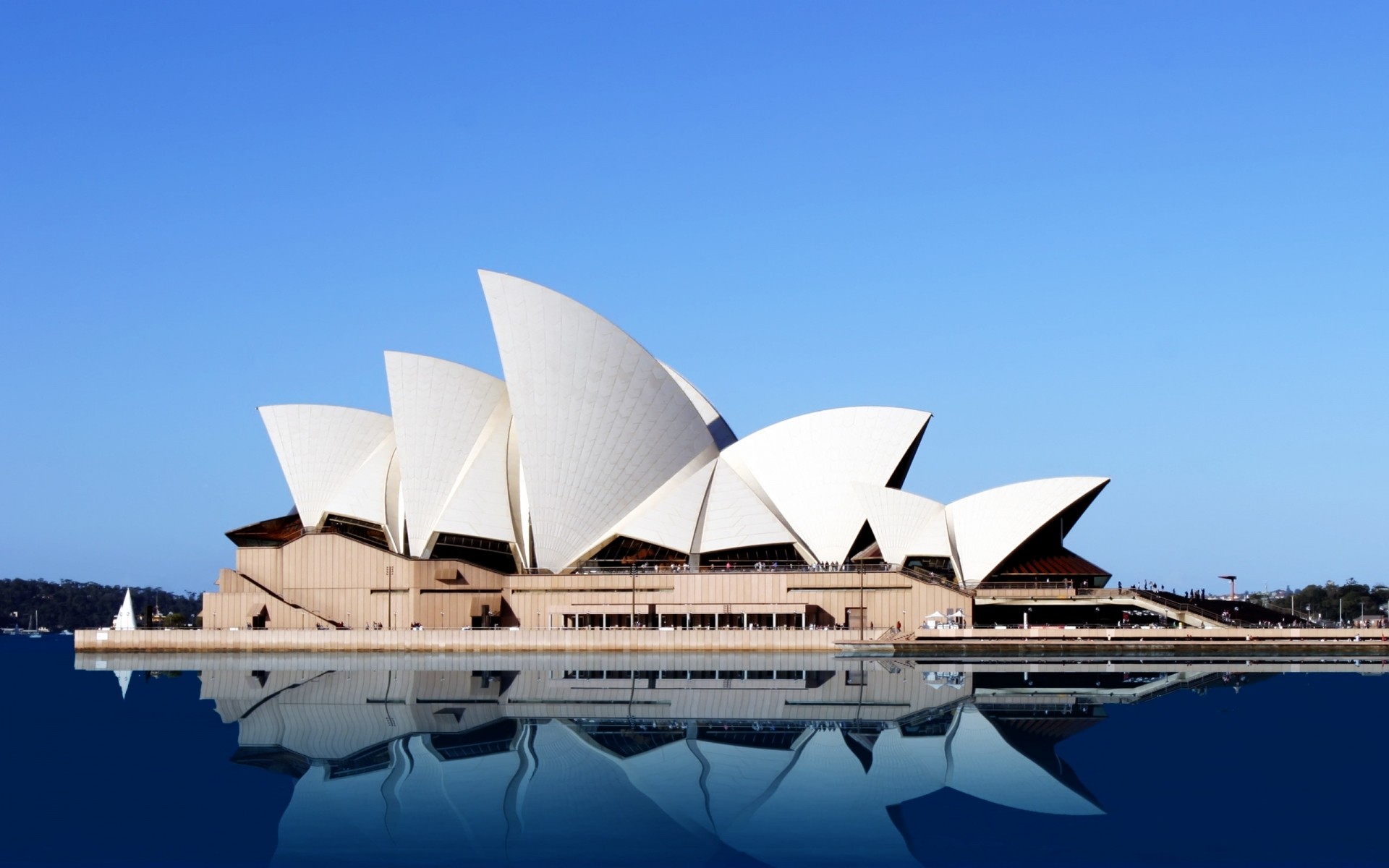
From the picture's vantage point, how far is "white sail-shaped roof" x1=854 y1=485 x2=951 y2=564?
61.8 meters

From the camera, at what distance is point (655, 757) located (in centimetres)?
2827

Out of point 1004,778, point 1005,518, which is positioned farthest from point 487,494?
point 1004,778

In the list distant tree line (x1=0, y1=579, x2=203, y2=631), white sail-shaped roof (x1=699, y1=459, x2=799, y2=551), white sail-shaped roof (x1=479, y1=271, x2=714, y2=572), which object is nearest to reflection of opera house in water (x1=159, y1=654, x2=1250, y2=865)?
white sail-shaped roof (x1=699, y1=459, x2=799, y2=551)

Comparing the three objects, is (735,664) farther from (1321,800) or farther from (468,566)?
(1321,800)

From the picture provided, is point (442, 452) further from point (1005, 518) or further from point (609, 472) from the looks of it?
point (1005, 518)

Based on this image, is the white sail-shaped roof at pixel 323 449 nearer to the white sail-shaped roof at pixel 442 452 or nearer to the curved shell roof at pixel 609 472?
the curved shell roof at pixel 609 472

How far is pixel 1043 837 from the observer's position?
20.6 meters

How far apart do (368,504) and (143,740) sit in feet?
106

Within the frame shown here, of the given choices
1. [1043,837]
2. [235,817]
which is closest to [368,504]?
[235,817]

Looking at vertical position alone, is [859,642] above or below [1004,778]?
above

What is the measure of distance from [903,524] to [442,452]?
20.8 m

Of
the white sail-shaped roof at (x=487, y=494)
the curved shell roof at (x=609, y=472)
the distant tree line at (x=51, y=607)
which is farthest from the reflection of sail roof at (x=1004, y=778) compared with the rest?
the distant tree line at (x=51, y=607)

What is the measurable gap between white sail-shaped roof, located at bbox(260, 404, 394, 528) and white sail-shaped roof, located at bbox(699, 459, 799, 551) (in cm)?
1536

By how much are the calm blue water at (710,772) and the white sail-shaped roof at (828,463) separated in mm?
18557
